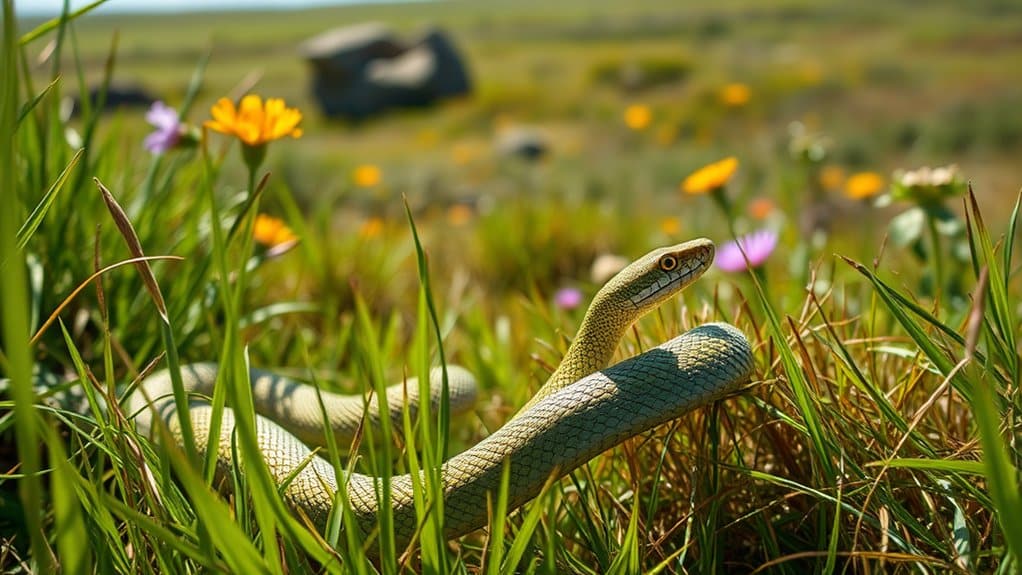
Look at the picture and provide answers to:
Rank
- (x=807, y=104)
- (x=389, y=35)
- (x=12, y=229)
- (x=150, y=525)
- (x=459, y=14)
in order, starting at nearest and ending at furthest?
1. (x=12, y=229)
2. (x=150, y=525)
3. (x=807, y=104)
4. (x=389, y=35)
5. (x=459, y=14)

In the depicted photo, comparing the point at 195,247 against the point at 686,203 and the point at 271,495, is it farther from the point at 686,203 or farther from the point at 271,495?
the point at 686,203

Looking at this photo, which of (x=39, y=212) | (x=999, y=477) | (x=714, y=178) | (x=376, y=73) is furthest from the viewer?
(x=376, y=73)

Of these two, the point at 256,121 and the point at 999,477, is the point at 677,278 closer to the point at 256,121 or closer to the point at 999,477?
the point at 999,477

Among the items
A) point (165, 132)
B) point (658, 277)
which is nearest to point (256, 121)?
point (165, 132)

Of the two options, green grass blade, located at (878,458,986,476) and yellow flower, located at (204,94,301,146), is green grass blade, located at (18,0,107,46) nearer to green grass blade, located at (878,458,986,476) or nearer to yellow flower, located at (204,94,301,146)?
yellow flower, located at (204,94,301,146)

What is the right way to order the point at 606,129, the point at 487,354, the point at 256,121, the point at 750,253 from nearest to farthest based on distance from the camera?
the point at 256,121, the point at 750,253, the point at 487,354, the point at 606,129

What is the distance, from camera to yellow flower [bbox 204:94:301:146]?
1945 mm

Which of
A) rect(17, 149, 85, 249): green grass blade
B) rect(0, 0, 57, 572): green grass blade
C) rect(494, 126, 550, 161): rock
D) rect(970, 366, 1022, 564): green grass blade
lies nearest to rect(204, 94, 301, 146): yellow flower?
rect(17, 149, 85, 249): green grass blade

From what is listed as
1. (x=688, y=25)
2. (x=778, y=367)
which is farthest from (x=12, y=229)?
(x=688, y=25)

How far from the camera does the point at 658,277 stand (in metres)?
1.55

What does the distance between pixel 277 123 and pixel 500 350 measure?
1296 millimetres

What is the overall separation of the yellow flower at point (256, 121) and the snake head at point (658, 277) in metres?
0.90

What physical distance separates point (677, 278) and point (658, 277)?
1.5 inches

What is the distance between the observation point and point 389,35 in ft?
115
